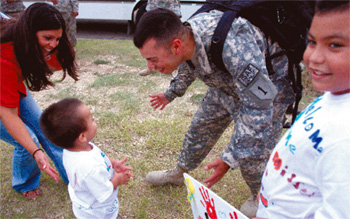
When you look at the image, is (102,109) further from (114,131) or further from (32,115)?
(32,115)

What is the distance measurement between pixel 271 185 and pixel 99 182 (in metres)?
0.81

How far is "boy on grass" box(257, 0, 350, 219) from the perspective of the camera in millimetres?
737

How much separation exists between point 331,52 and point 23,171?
89.0 inches

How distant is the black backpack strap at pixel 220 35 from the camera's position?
1.43 meters

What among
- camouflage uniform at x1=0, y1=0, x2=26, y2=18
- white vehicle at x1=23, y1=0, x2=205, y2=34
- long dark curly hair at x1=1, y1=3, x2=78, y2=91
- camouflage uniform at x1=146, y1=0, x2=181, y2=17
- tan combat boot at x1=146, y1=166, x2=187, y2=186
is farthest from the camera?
white vehicle at x1=23, y1=0, x2=205, y2=34

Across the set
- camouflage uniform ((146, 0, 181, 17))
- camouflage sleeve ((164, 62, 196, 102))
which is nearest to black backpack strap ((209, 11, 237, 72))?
camouflage sleeve ((164, 62, 196, 102))

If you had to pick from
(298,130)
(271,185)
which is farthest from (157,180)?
(298,130)

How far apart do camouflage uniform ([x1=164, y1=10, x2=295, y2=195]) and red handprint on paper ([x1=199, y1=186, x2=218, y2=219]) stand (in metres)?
0.26

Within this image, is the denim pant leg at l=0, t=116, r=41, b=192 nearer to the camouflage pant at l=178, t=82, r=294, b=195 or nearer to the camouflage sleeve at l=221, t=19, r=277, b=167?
the camouflage pant at l=178, t=82, r=294, b=195

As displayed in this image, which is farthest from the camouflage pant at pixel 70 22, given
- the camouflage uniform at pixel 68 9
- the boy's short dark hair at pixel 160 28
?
the boy's short dark hair at pixel 160 28

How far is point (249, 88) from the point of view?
1.41 m

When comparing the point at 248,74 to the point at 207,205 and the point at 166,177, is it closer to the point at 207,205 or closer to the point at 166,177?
the point at 207,205

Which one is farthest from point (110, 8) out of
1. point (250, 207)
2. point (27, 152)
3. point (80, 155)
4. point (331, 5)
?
point (331, 5)

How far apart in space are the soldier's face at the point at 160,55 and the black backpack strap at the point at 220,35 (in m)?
0.20
